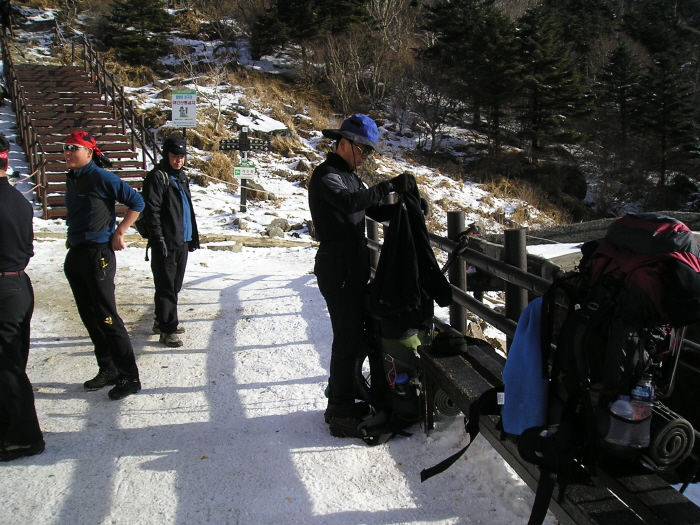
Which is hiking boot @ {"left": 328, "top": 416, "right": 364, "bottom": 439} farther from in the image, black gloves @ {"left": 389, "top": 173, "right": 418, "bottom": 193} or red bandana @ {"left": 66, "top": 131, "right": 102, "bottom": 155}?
red bandana @ {"left": 66, "top": 131, "right": 102, "bottom": 155}

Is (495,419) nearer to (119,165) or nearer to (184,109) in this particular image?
(184,109)

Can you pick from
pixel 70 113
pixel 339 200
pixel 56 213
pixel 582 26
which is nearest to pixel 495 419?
pixel 339 200

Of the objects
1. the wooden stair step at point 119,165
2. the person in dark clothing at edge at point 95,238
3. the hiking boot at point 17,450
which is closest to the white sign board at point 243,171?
the wooden stair step at point 119,165

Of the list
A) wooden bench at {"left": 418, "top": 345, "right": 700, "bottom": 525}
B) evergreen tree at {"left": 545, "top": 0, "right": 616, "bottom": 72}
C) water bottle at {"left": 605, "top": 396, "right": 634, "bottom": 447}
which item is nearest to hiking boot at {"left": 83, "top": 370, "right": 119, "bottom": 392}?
wooden bench at {"left": 418, "top": 345, "right": 700, "bottom": 525}

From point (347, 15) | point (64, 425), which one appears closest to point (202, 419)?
point (64, 425)

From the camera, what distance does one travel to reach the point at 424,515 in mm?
2578

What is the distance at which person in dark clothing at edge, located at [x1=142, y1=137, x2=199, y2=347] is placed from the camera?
461 centimetres

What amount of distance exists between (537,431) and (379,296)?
1.24 meters

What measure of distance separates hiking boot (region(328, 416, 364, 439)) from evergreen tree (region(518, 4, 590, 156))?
30352 millimetres

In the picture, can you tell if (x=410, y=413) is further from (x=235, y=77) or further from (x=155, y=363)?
(x=235, y=77)

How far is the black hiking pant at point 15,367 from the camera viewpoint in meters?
2.99

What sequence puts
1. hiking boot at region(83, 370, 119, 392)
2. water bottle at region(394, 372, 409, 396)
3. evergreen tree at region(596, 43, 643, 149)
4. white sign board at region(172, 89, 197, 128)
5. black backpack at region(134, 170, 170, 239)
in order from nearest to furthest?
water bottle at region(394, 372, 409, 396)
hiking boot at region(83, 370, 119, 392)
black backpack at region(134, 170, 170, 239)
white sign board at region(172, 89, 197, 128)
evergreen tree at region(596, 43, 643, 149)

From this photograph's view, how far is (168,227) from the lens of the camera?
4719mm

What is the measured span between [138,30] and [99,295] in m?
29.7
